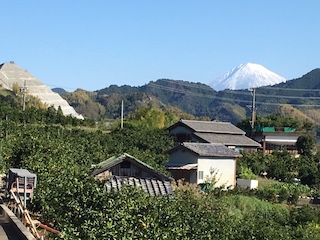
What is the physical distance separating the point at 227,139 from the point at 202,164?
9.51 metres

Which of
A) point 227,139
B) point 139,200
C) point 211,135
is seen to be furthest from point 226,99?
point 139,200

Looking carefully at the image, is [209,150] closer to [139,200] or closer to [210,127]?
[210,127]

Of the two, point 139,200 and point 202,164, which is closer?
point 139,200

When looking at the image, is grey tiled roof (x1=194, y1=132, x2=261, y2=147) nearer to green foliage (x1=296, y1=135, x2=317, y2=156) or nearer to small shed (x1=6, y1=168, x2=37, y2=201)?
green foliage (x1=296, y1=135, x2=317, y2=156)

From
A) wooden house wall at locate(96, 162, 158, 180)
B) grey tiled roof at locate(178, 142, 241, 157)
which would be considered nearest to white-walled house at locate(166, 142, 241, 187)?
grey tiled roof at locate(178, 142, 241, 157)

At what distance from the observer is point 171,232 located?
413 inches

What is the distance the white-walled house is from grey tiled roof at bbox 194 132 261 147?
20.8 feet

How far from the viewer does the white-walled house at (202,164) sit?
36.4m

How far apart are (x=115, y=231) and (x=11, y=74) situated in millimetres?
75638

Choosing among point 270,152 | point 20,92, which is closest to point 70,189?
point 270,152

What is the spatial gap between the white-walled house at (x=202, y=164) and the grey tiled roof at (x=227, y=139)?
20.8 feet

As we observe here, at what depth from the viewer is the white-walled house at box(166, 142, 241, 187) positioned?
120 feet

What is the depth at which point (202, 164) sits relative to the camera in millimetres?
36625

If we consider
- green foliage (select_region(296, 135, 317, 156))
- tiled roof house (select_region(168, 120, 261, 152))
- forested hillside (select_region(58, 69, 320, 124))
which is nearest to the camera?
tiled roof house (select_region(168, 120, 261, 152))
